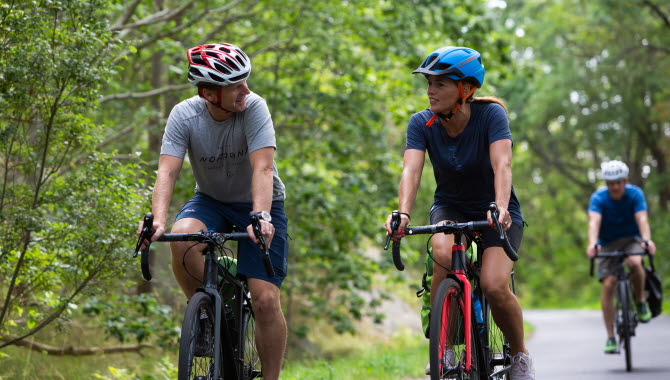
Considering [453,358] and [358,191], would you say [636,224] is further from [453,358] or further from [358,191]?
[453,358]

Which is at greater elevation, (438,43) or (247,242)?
(438,43)

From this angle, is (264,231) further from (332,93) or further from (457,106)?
(332,93)

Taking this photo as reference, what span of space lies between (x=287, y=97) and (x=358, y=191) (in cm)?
160

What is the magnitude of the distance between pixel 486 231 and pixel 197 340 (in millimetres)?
1905

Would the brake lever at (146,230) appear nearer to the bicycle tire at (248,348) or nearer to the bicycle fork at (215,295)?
the bicycle fork at (215,295)

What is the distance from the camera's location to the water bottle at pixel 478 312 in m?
5.34

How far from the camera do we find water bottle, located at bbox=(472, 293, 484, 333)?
534 cm

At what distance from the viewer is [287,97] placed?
12539mm

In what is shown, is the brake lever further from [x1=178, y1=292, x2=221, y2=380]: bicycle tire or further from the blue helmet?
the blue helmet

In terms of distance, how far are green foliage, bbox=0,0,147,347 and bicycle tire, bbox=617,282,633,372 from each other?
17.4 ft

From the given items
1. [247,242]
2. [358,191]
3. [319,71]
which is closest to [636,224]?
[358,191]

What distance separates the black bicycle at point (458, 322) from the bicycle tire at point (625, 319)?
441 cm

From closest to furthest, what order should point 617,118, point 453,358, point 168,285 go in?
point 453,358 < point 168,285 < point 617,118

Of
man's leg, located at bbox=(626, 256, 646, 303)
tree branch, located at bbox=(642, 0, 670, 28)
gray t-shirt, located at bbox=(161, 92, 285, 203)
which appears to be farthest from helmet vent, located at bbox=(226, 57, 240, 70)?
tree branch, located at bbox=(642, 0, 670, 28)
